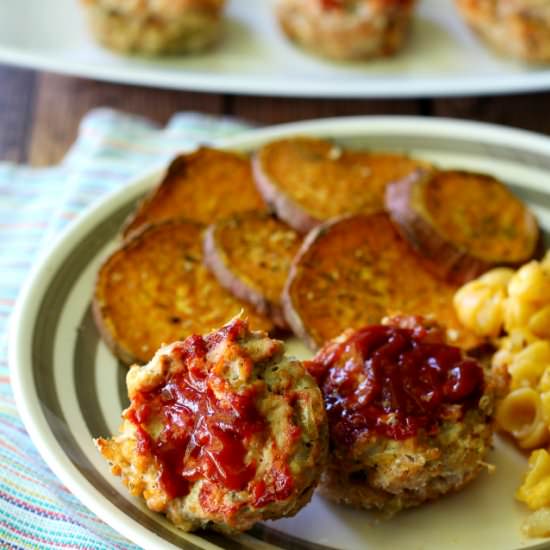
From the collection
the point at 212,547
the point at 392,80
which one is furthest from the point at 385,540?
the point at 392,80

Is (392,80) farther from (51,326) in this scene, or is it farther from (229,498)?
(229,498)

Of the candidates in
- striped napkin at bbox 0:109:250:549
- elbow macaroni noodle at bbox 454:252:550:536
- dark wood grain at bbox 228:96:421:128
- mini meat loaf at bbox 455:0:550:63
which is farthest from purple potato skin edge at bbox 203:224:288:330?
mini meat loaf at bbox 455:0:550:63

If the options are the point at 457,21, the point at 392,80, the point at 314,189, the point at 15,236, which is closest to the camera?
the point at 314,189

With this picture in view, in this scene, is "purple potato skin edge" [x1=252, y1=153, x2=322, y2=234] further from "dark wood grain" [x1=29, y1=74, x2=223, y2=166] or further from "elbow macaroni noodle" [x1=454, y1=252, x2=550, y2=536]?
"dark wood grain" [x1=29, y1=74, x2=223, y2=166]

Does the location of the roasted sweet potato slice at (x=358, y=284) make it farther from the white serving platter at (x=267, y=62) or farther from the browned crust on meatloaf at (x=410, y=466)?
the white serving platter at (x=267, y=62)

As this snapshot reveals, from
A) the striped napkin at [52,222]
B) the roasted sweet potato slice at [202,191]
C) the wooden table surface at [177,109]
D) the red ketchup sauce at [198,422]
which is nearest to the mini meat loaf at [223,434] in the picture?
the red ketchup sauce at [198,422]

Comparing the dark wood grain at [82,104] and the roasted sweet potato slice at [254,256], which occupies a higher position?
the roasted sweet potato slice at [254,256]
